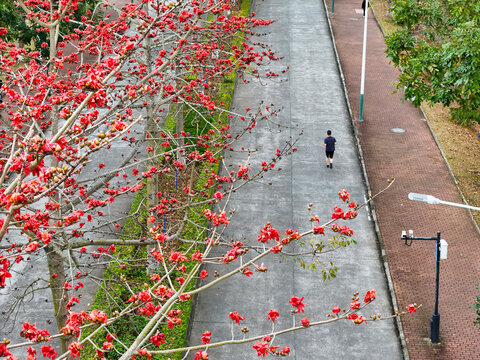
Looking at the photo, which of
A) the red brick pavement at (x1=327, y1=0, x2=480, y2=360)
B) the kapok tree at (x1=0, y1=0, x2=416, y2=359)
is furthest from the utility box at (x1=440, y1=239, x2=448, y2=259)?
the kapok tree at (x1=0, y1=0, x2=416, y2=359)

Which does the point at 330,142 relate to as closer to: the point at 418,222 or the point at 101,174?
the point at 418,222

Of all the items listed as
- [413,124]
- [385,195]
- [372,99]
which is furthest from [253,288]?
[372,99]

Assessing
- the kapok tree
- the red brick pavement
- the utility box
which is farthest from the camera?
the red brick pavement

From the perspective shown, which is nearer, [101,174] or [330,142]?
[101,174]

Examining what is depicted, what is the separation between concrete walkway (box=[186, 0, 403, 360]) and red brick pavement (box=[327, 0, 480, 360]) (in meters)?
0.56

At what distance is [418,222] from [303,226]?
3.60m

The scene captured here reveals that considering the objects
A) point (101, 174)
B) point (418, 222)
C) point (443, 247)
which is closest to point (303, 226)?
point (418, 222)

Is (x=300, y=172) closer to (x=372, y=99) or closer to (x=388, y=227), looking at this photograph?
(x=388, y=227)

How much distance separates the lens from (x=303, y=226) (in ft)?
68.1

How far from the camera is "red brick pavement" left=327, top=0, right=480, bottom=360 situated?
53.6ft

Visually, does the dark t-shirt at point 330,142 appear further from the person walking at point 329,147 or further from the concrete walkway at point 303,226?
the concrete walkway at point 303,226

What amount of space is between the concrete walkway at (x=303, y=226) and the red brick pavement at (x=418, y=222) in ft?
1.84

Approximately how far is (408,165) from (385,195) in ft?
8.78

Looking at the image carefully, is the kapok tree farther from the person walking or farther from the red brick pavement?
the red brick pavement
